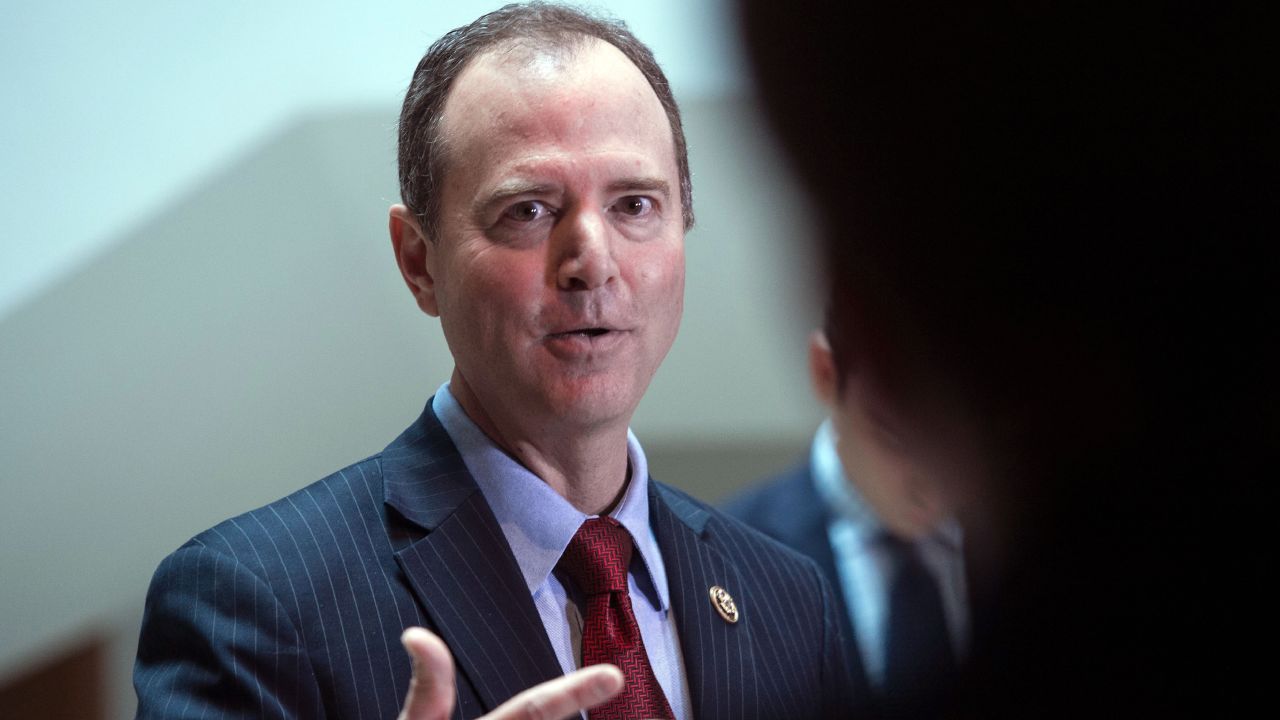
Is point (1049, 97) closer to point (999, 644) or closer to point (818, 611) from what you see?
point (999, 644)

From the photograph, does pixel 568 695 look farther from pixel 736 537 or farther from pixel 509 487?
pixel 736 537

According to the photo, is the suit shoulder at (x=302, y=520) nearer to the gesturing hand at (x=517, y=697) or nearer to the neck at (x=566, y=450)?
the neck at (x=566, y=450)

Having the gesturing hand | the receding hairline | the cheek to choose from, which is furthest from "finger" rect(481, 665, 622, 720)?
the receding hairline

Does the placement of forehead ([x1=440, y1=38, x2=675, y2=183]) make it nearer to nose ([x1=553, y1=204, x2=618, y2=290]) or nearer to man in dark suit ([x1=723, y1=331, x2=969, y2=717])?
nose ([x1=553, y1=204, x2=618, y2=290])

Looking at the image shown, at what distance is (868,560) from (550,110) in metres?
0.60

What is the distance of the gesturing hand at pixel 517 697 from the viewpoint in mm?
906

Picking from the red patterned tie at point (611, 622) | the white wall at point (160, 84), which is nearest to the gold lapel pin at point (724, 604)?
the red patterned tie at point (611, 622)

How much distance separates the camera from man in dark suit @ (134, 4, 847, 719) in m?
1.16

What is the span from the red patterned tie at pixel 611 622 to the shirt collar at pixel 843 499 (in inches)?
10.0

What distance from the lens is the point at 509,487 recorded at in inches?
50.4

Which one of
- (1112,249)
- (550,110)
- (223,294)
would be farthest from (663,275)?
(223,294)

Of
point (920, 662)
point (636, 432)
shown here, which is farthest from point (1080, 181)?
point (636, 432)

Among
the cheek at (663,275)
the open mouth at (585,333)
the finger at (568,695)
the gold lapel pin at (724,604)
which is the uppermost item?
the cheek at (663,275)

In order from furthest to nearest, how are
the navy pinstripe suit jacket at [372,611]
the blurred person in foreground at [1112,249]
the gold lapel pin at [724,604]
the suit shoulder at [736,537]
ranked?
1. the suit shoulder at [736,537]
2. the gold lapel pin at [724,604]
3. the navy pinstripe suit jacket at [372,611]
4. the blurred person in foreground at [1112,249]
